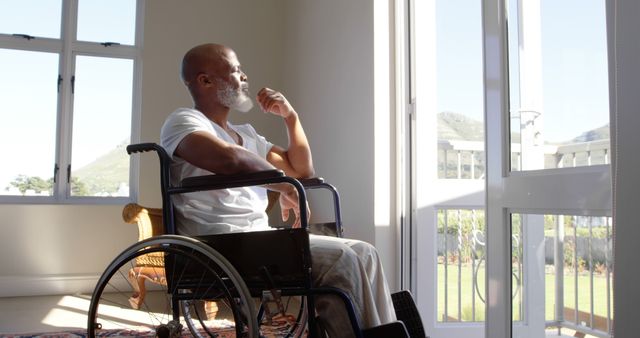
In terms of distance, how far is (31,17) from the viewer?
4539 millimetres

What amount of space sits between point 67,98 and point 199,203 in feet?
11.0

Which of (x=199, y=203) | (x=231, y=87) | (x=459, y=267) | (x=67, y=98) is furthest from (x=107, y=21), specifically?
(x=199, y=203)

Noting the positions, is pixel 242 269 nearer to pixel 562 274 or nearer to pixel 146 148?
pixel 146 148

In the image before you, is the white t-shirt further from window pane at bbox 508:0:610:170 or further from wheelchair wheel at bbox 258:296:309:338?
window pane at bbox 508:0:610:170

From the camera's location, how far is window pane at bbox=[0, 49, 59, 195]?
14.7ft

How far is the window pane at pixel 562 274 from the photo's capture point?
151 cm

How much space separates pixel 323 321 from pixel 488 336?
0.76m

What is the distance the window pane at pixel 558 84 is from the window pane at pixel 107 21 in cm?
367

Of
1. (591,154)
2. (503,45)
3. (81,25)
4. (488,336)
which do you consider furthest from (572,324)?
(81,25)

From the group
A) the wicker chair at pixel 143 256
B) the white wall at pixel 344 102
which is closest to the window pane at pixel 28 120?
the wicker chair at pixel 143 256

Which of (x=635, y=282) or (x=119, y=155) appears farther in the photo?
(x=119, y=155)

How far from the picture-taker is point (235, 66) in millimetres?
1893

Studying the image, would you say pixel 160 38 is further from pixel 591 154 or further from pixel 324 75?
pixel 591 154

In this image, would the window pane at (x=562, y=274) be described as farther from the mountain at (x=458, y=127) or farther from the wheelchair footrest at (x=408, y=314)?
the mountain at (x=458, y=127)
